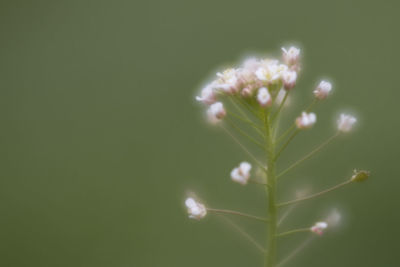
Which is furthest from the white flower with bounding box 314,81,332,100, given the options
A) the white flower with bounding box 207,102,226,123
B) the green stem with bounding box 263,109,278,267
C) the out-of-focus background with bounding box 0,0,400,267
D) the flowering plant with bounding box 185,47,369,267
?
the out-of-focus background with bounding box 0,0,400,267

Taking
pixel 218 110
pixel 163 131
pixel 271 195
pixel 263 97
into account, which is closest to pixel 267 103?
pixel 263 97

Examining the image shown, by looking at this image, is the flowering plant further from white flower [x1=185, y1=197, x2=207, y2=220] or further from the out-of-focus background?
the out-of-focus background

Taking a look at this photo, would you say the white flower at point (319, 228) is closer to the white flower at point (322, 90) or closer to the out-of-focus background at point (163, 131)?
the white flower at point (322, 90)

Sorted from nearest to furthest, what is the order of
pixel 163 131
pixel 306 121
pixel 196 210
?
pixel 306 121, pixel 196 210, pixel 163 131

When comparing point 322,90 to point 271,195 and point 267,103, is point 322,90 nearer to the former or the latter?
point 267,103

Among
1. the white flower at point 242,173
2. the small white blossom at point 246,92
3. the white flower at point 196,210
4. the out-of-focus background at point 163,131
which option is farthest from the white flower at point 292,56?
the out-of-focus background at point 163,131

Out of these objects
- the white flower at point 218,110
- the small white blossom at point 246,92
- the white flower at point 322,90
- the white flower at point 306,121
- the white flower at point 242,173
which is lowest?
the white flower at point 242,173
